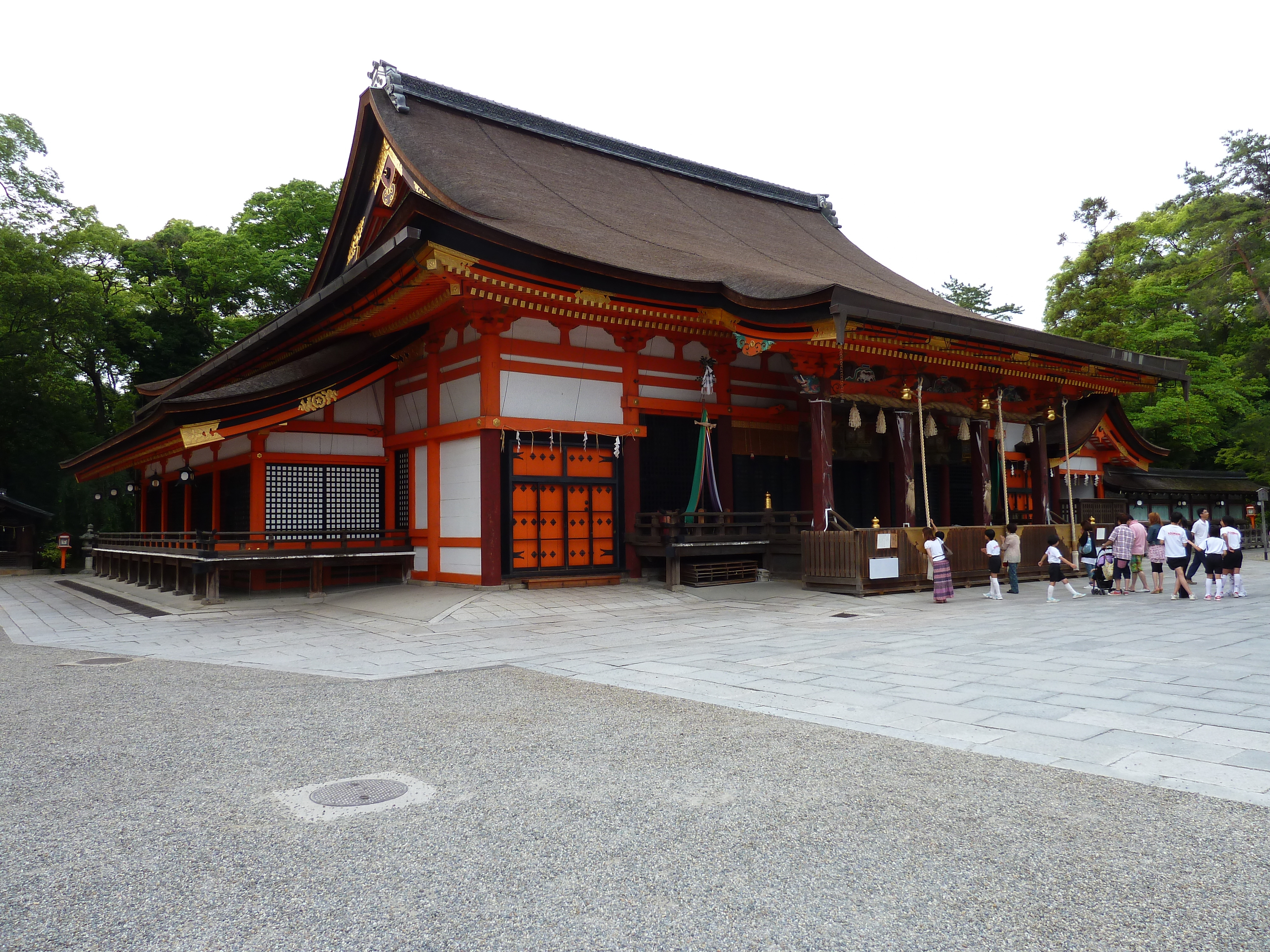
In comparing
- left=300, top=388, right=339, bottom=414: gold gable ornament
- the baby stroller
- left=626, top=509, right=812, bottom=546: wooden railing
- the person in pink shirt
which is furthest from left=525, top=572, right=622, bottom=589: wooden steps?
the person in pink shirt

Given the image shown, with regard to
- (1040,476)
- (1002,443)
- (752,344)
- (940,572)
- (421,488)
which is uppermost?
(752,344)

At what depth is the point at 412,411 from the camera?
50.7ft

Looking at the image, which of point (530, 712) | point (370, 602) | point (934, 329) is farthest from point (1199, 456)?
point (530, 712)

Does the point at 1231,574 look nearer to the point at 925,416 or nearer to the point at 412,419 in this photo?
the point at 925,416

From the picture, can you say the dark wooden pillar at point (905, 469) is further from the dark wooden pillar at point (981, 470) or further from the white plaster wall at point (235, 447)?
the white plaster wall at point (235, 447)

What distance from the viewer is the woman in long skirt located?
13.1 metres

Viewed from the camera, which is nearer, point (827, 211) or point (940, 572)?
point (940, 572)

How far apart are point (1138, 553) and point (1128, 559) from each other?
0.41 meters

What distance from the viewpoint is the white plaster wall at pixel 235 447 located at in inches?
596

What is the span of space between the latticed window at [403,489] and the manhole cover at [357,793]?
11397 mm

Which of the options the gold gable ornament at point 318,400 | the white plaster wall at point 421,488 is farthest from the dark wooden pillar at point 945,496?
the gold gable ornament at point 318,400

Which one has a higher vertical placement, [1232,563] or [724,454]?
[724,454]

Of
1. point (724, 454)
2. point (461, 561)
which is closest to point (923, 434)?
point (724, 454)

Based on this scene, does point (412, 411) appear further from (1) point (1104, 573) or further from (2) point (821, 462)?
(1) point (1104, 573)
